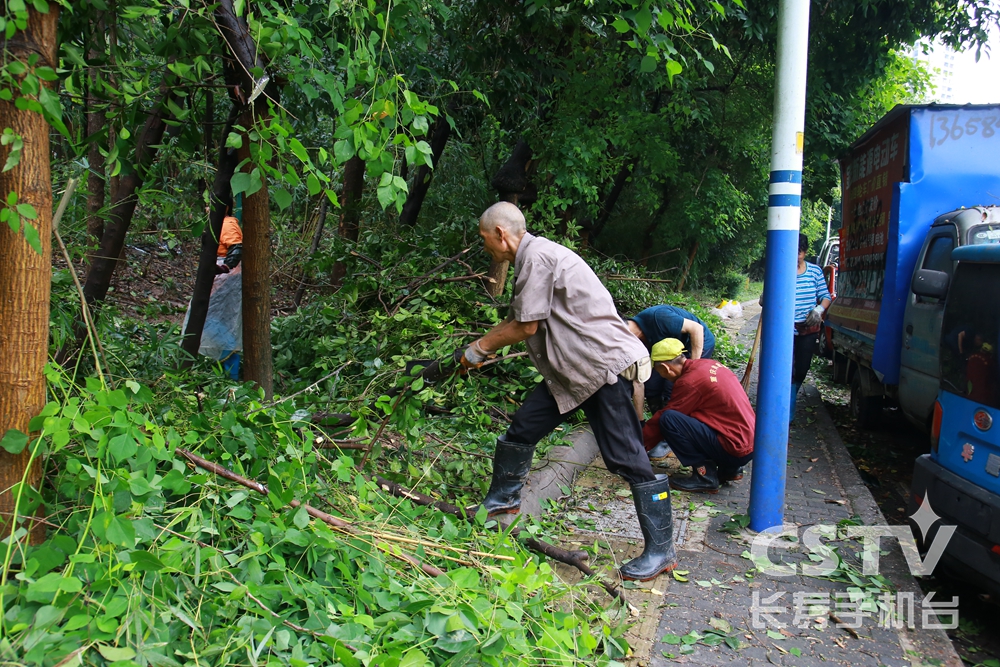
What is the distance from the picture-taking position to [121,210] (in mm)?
4535

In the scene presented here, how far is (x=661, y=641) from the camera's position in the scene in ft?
10.3

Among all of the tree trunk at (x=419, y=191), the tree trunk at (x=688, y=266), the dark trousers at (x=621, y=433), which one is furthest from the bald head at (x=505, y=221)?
the tree trunk at (x=688, y=266)

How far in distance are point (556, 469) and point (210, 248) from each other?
9.26 ft

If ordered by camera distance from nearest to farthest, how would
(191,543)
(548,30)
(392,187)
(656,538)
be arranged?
(191,543) < (392,187) < (656,538) < (548,30)

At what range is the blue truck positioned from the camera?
353 centimetres

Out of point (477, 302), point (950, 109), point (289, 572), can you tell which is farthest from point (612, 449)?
point (950, 109)

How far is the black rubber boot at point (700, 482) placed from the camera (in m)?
5.16

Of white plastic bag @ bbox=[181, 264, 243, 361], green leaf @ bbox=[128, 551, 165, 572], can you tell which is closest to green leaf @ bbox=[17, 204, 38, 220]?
green leaf @ bbox=[128, 551, 165, 572]

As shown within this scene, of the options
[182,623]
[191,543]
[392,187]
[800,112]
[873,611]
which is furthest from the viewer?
[800,112]

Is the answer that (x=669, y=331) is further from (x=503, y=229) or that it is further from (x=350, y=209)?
(x=350, y=209)

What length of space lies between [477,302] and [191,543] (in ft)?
13.4

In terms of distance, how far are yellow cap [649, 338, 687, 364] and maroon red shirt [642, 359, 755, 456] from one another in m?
0.16

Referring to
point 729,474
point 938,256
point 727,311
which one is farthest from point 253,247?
point 727,311

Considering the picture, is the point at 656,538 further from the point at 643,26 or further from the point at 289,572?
the point at 643,26
